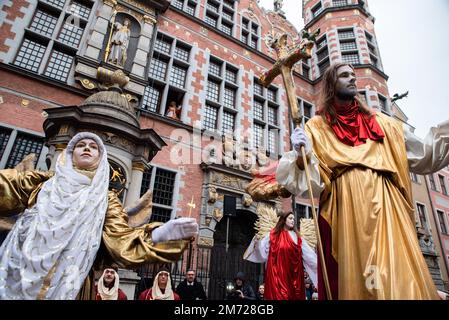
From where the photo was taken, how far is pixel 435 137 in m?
2.15

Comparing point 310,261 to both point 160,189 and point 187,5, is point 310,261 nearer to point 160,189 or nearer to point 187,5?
point 160,189

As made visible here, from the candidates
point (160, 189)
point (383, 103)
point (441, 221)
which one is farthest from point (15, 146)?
point (441, 221)

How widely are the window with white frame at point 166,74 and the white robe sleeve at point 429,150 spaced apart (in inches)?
392

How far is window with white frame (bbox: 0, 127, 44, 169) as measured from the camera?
306 inches

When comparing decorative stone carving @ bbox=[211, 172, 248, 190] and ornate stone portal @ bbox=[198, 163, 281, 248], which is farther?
decorative stone carving @ bbox=[211, 172, 248, 190]

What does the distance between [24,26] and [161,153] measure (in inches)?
247

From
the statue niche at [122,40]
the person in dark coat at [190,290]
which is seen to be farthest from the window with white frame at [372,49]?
the person in dark coat at [190,290]

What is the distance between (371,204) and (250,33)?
1667 centimetres

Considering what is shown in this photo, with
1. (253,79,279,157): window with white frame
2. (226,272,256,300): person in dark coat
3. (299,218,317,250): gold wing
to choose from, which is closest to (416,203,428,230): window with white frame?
(253,79,279,157): window with white frame

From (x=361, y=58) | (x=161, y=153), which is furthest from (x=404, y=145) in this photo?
(x=361, y=58)

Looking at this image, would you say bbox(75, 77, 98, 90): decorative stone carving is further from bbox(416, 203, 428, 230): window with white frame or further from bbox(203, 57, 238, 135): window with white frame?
bbox(416, 203, 428, 230): window with white frame

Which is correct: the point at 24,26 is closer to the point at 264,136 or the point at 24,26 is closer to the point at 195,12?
the point at 195,12

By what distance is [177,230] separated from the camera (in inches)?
69.7

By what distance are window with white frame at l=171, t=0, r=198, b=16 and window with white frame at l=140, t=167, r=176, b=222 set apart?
902cm
